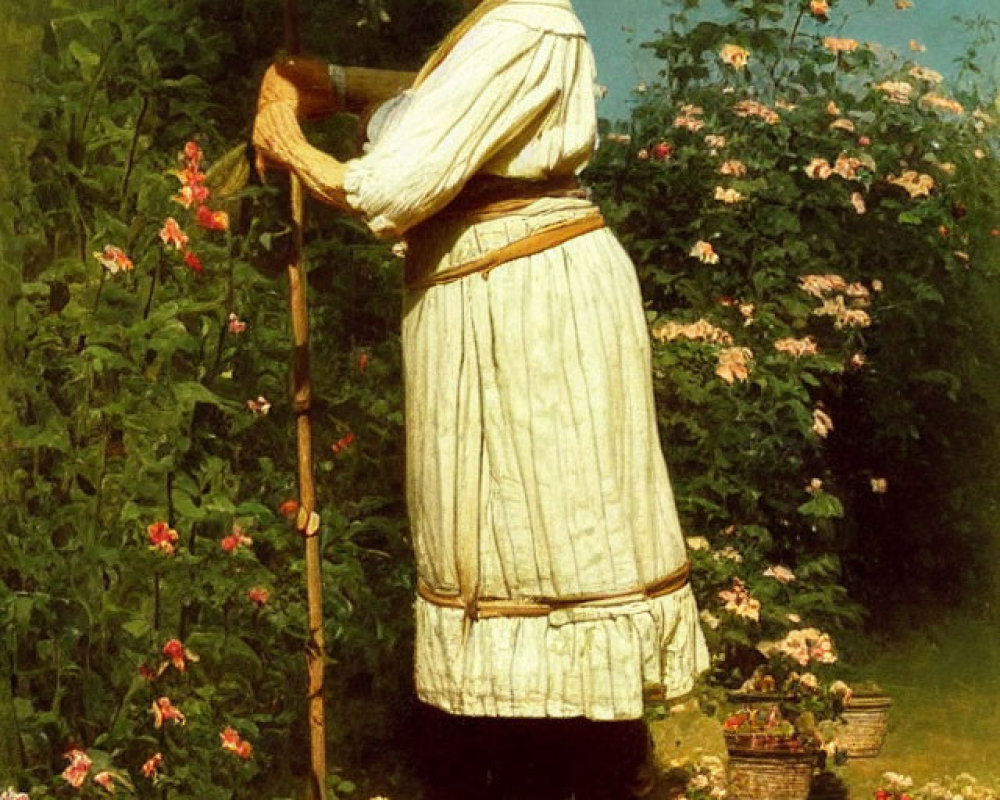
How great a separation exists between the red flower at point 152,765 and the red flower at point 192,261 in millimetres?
994

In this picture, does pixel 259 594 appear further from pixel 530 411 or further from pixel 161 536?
pixel 530 411

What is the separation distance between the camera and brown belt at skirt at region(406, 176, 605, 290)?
325 cm

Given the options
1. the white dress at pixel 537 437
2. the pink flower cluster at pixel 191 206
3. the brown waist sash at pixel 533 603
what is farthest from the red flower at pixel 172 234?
the brown waist sash at pixel 533 603

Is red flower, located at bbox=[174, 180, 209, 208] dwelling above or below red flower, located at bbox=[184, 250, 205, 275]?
above

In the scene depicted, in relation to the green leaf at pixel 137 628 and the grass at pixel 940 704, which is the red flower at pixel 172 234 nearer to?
the green leaf at pixel 137 628

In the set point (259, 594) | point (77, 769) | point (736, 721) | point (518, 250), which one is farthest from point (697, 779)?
point (518, 250)

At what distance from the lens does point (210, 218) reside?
3564 mm

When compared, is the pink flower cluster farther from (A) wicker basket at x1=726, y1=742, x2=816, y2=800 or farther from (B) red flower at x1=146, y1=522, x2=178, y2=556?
(A) wicker basket at x1=726, y1=742, x2=816, y2=800

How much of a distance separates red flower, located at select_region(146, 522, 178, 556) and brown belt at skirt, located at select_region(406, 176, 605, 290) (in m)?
0.77

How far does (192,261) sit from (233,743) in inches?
39.6

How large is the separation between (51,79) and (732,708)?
2810 millimetres

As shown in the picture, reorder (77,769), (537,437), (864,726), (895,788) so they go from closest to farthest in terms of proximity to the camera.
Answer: (537,437)
(77,769)
(895,788)
(864,726)

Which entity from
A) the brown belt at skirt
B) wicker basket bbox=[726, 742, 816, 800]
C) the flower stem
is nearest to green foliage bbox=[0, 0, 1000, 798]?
the flower stem

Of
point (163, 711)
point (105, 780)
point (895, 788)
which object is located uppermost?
point (163, 711)
